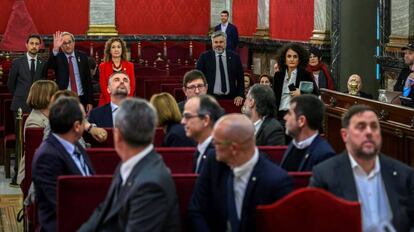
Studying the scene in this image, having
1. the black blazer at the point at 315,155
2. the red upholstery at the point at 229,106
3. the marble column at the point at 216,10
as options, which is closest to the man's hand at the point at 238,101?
the red upholstery at the point at 229,106

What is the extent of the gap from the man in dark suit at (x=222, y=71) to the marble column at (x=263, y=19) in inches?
207

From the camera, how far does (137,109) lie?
3592 mm

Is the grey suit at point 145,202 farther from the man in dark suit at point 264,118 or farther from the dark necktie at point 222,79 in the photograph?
the dark necktie at point 222,79

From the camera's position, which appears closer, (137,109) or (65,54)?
(137,109)

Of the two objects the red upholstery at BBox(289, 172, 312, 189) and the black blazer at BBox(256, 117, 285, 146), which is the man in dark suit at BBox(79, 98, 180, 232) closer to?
the red upholstery at BBox(289, 172, 312, 189)

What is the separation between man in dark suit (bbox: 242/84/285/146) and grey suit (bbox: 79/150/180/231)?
2209 mm

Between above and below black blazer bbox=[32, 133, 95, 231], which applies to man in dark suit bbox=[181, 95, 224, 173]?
above

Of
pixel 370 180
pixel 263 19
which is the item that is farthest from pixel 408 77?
pixel 263 19

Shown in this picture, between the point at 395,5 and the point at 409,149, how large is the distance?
13.3ft

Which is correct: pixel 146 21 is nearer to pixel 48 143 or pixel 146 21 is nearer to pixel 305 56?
pixel 305 56

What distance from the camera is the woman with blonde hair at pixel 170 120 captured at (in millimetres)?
5719

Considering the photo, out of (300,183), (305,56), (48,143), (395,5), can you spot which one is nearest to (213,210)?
(300,183)

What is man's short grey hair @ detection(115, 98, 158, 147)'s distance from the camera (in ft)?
11.7

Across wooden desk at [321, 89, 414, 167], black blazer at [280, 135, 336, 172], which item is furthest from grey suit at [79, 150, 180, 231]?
wooden desk at [321, 89, 414, 167]
